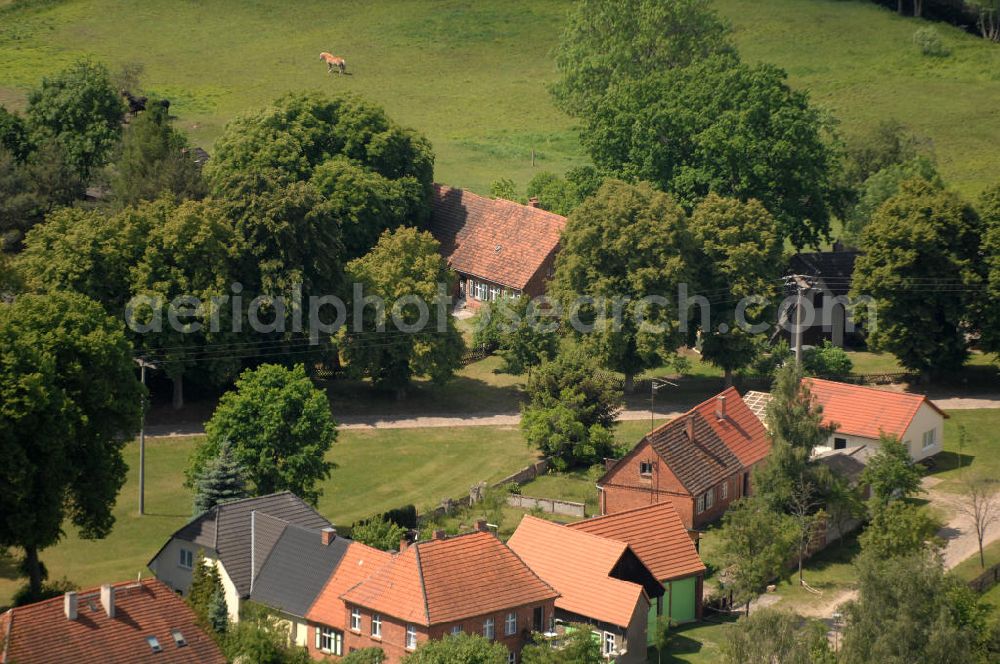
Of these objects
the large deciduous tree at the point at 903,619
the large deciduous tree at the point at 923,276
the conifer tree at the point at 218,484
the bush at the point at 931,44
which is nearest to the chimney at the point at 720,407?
the large deciduous tree at the point at 923,276

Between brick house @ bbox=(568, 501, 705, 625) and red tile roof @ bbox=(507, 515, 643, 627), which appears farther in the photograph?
brick house @ bbox=(568, 501, 705, 625)

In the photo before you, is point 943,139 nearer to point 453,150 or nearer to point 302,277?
point 453,150

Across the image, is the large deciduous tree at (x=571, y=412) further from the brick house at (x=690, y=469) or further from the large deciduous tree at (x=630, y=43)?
the large deciduous tree at (x=630, y=43)

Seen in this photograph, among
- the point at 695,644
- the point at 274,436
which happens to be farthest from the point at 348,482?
the point at 695,644

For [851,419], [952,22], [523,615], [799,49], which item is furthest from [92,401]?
[952,22]

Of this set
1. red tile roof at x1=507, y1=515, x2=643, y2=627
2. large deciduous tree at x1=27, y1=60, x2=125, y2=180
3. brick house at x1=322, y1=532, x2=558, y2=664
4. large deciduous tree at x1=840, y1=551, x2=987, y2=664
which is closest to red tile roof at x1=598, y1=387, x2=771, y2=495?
red tile roof at x1=507, y1=515, x2=643, y2=627

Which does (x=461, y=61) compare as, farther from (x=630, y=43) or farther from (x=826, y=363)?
(x=826, y=363)

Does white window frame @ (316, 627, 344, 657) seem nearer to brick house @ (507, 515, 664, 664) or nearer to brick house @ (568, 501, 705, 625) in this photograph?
brick house @ (507, 515, 664, 664)
